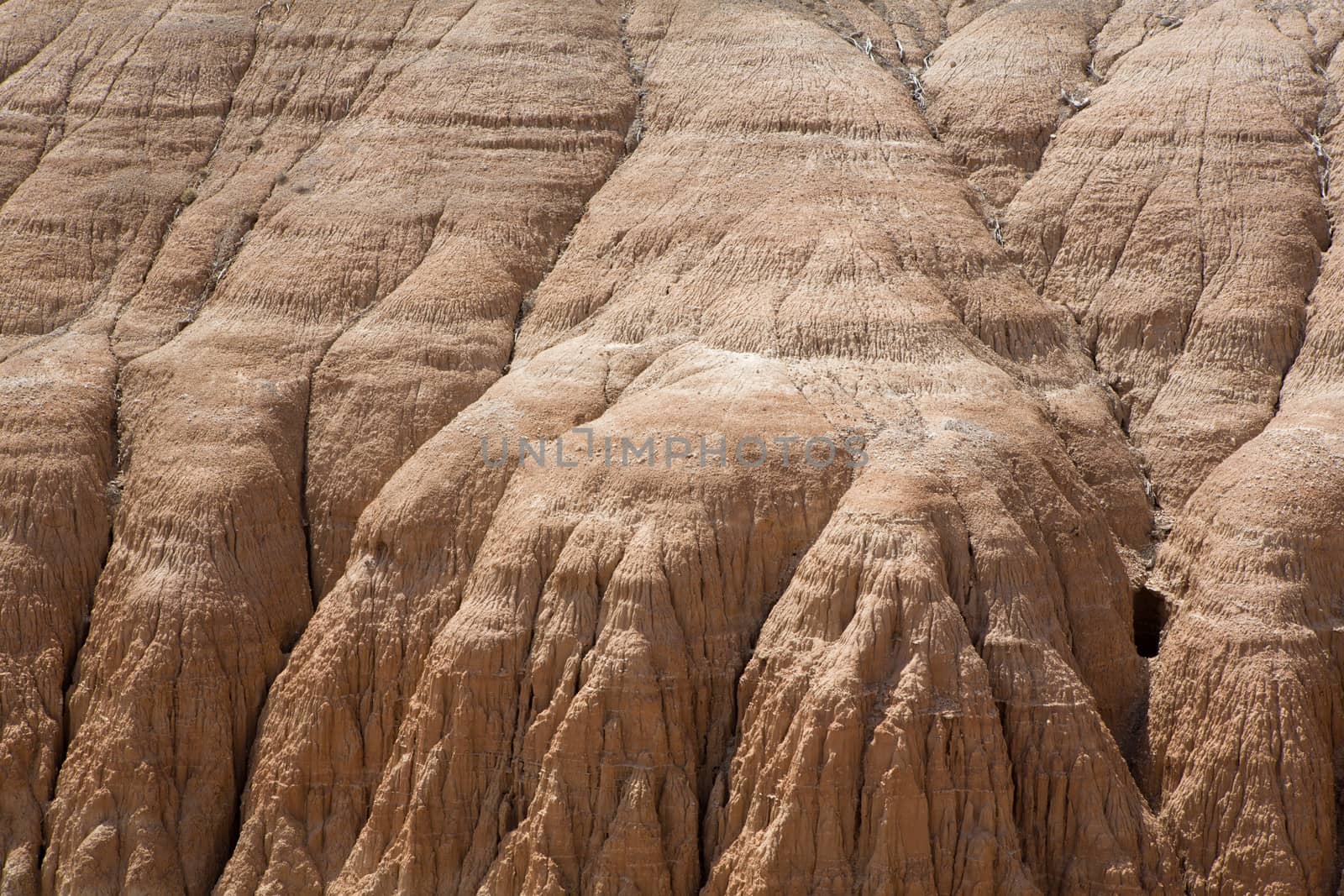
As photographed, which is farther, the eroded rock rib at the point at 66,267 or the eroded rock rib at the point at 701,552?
the eroded rock rib at the point at 66,267

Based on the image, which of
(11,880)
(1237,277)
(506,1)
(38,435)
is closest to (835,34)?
(506,1)

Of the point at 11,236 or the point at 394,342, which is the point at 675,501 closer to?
the point at 394,342

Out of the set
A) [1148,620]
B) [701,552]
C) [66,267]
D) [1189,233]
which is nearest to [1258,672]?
[1148,620]

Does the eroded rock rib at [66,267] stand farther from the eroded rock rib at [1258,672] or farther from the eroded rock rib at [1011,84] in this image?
the eroded rock rib at [1258,672]

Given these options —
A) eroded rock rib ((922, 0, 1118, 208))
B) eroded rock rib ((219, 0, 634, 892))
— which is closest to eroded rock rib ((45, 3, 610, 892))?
eroded rock rib ((219, 0, 634, 892))

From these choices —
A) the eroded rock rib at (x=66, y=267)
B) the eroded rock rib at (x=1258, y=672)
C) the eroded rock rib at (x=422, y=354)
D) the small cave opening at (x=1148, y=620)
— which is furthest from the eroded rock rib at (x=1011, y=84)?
the eroded rock rib at (x=66, y=267)

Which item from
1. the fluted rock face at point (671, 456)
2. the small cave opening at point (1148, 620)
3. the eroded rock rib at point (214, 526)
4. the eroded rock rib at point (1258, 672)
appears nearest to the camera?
the eroded rock rib at point (1258, 672)

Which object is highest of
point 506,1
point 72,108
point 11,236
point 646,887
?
Result: point 506,1
